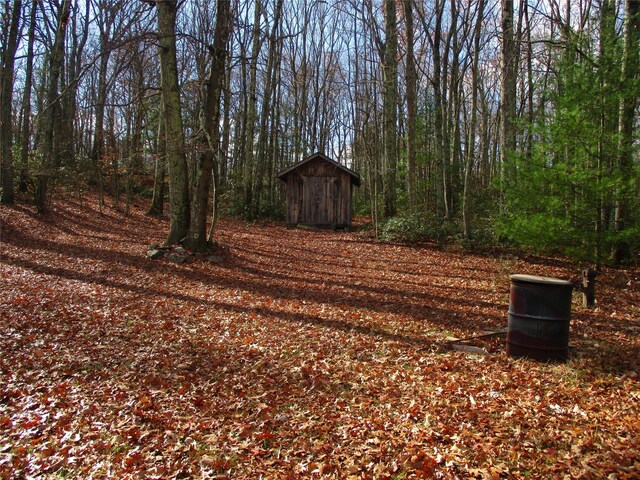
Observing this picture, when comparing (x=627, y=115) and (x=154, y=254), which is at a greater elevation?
(x=627, y=115)

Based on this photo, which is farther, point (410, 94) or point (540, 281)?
point (410, 94)

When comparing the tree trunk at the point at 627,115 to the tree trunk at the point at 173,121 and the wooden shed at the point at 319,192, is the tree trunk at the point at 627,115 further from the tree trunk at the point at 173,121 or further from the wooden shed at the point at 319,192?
the wooden shed at the point at 319,192

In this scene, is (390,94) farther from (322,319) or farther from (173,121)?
(322,319)

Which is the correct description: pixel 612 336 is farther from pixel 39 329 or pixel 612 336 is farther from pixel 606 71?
pixel 39 329

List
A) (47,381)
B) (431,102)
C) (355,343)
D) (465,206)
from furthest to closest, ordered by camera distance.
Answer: (431,102)
(465,206)
(355,343)
(47,381)

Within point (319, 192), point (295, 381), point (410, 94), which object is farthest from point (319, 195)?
point (295, 381)

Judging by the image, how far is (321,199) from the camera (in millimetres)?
21297

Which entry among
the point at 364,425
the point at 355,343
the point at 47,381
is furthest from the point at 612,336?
the point at 47,381

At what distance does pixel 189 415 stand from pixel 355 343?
260 cm

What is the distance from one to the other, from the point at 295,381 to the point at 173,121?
8.51 metres

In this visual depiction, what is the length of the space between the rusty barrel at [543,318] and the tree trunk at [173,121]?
8.74 m

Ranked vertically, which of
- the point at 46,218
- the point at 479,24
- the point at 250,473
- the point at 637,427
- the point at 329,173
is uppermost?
the point at 479,24

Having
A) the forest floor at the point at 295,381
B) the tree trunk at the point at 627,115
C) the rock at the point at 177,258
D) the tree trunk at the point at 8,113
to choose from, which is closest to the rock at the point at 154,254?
the rock at the point at 177,258

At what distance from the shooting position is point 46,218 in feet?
47.8
